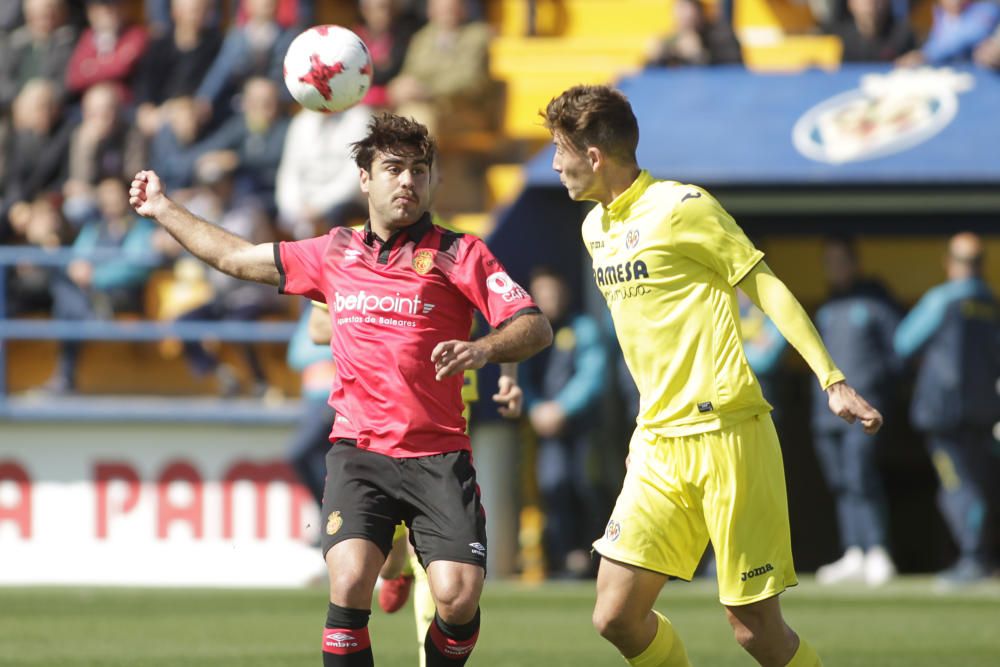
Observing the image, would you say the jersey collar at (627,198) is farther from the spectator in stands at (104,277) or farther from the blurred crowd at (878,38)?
the spectator in stands at (104,277)

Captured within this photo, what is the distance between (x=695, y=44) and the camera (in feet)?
44.5

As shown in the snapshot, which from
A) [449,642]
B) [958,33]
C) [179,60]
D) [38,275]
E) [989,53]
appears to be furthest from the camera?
[179,60]

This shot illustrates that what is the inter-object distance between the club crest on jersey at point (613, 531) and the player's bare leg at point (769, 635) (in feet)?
1.42

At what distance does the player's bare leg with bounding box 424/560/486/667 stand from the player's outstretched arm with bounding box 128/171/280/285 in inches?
46.9

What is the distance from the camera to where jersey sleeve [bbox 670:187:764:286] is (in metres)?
6.02

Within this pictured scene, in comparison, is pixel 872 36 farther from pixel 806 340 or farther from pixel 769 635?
pixel 769 635

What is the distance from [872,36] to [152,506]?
6406 millimetres

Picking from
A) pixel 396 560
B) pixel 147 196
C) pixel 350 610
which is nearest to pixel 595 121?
pixel 147 196

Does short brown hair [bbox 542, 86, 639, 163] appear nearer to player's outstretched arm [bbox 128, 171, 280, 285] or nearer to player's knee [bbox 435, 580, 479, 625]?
player's outstretched arm [bbox 128, 171, 280, 285]

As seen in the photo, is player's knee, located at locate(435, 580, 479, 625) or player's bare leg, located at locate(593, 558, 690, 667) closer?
player's bare leg, located at locate(593, 558, 690, 667)

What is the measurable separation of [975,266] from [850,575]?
2247mm

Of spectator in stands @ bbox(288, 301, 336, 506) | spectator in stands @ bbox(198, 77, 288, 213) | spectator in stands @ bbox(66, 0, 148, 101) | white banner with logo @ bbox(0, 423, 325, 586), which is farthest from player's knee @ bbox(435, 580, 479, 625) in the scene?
spectator in stands @ bbox(66, 0, 148, 101)

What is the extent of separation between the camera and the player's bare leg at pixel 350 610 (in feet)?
19.9

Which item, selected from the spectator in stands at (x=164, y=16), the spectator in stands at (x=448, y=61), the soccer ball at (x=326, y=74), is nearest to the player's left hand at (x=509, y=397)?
the soccer ball at (x=326, y=74)
